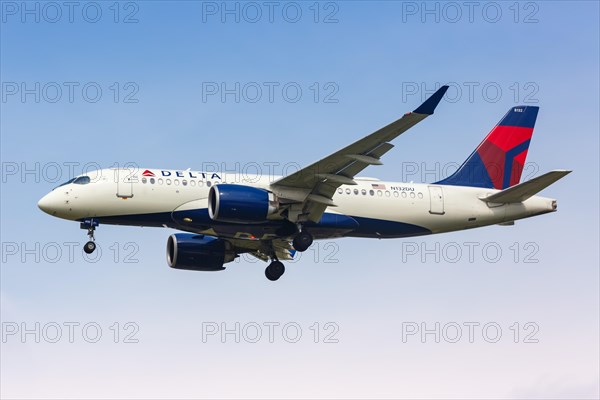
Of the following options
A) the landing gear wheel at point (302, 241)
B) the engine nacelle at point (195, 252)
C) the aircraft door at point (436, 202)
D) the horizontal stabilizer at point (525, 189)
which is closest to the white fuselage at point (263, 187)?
the aircraft door at point (436, 202)

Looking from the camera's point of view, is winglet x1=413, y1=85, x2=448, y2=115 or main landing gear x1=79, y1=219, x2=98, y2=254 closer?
winglet x1=413, y1=85, x2=448, y2=115

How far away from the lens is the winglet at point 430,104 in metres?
37.4

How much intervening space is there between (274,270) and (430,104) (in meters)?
14.7

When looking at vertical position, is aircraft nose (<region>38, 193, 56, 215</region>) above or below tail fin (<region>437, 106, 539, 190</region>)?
below

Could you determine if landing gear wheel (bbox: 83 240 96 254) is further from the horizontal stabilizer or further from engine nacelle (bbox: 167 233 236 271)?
the horizontal stabilizer

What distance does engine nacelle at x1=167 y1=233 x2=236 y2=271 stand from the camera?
164 ft

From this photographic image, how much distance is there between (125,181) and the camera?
147 ft

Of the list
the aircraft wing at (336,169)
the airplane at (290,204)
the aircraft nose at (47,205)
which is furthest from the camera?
the aircraft nose at (47,205)

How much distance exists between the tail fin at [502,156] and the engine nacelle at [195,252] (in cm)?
1012

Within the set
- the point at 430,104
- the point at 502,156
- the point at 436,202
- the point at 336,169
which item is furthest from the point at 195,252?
the point at 430,104

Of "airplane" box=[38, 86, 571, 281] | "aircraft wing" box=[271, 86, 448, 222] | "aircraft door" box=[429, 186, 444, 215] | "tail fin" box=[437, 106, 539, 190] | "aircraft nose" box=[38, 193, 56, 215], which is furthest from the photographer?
"tail fin" box=[437, 106, 539, 190]

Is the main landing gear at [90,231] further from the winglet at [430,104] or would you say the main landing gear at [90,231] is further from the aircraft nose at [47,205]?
the winglet at [430,104]

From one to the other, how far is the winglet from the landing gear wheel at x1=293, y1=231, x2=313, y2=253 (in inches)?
385

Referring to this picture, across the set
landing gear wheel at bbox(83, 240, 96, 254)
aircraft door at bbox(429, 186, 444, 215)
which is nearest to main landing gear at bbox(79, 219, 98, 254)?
landing gear wheel at bbox(83, 240, 96, 254)
